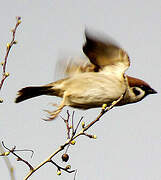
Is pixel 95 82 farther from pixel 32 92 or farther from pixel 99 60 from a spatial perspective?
pixel 32 92

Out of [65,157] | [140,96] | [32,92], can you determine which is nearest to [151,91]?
[140,96]

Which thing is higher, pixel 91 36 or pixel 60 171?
pixel 91 36

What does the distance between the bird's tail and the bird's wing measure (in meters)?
0.62

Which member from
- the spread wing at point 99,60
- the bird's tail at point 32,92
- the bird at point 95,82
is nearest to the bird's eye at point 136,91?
the bird at point 95,82

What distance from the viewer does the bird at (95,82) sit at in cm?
448

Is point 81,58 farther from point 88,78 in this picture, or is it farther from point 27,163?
point 27,163

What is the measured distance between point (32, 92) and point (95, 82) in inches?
29.6

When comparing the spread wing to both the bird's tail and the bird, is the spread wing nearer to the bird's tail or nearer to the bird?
the bird

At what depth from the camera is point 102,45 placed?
445 centimetres

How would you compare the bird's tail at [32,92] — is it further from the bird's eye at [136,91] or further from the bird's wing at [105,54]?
the bird's eye at [136,91]

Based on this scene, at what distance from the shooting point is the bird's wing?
4.37 meters

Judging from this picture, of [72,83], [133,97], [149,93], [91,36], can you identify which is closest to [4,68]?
[91,36]

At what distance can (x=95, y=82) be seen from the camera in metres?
4.64

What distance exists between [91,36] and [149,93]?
56.9 inches
